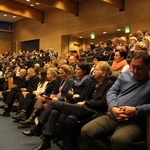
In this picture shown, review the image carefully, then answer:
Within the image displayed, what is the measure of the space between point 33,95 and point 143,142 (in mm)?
2286

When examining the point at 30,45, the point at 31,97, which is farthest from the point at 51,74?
the point at 30,45

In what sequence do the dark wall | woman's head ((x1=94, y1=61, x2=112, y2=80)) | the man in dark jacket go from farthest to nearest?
the dark wall < the man in dark jacket < woman's head ((x1=94, y1=61, x2=112, y2=80))

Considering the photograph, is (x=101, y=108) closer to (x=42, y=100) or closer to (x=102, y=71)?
(x=102, y=71)

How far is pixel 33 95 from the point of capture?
12.0ft

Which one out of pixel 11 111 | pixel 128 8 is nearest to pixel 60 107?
pixel 11 111

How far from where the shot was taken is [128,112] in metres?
1.69

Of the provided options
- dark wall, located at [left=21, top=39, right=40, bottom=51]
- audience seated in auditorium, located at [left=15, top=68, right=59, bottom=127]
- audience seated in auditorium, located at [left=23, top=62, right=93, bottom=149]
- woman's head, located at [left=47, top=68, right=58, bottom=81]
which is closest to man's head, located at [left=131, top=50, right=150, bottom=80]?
audience seated in auditorium, located at [left=23, top=62, right=93, bottom=149]

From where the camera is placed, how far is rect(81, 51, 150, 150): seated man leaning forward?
1.67 meters

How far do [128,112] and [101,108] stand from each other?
0.54 metres

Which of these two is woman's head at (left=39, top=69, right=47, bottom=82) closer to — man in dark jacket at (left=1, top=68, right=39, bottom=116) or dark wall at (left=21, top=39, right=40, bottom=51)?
man in dark jacket at (left=1, top=68, right=39, bottom=116)

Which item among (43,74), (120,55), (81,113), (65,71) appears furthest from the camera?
(43,74)

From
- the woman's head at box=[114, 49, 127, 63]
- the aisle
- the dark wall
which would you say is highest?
the dark wall

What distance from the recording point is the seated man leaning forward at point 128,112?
1.67 meters

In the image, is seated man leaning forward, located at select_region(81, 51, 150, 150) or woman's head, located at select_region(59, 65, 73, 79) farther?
woman's head, located at select_region(59, 65, 73, 79)
